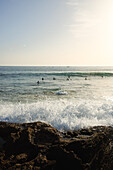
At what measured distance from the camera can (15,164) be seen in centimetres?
319

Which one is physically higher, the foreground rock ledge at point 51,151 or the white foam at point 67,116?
the foreground rock ledge at point 51,151

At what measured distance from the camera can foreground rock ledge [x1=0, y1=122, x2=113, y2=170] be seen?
3242 millimetres

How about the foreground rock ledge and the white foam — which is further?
the white foam

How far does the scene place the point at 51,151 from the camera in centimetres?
353

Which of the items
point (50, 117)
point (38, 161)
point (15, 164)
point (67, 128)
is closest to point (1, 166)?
point (15, 164)

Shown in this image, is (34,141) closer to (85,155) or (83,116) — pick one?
(85,155)

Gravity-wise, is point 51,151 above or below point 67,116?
above

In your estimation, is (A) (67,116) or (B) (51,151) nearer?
(B) (51,151)

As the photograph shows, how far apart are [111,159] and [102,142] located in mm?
436

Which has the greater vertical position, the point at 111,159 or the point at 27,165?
the point at 27,165

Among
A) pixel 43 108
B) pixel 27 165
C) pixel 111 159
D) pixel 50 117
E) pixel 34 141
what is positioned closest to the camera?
pixel 27 165

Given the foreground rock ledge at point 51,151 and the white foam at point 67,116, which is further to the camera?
the white foam at point 67,116

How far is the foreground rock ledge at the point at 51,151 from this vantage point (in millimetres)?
3242

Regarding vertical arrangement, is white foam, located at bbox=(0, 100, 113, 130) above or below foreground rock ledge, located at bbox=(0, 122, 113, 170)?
below
